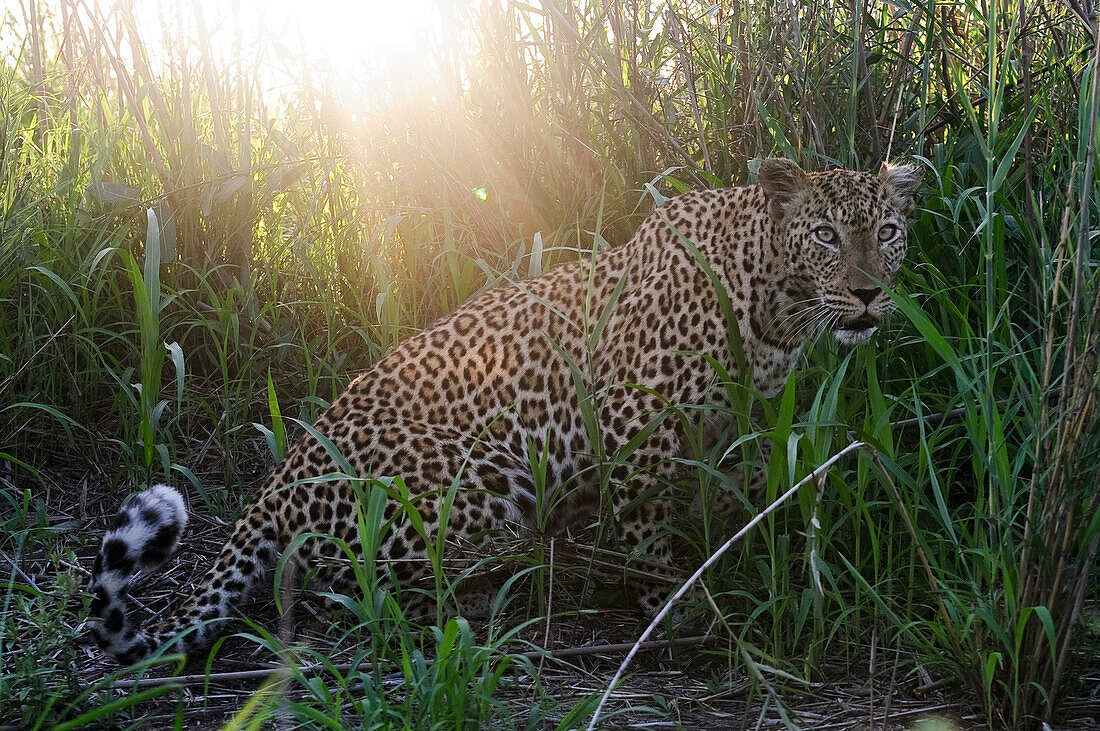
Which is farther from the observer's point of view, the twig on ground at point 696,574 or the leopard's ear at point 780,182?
the leopard's ear at point 780,182

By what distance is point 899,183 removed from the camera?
3.98 metres

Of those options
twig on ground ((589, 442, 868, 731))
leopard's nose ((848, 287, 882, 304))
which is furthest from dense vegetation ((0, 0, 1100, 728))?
twig on ground ((589, 442, 868, 731))

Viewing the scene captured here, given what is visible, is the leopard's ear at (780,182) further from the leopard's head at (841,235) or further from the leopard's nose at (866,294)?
the leopard's nose at (866,294)

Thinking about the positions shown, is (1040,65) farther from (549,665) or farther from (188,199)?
(188,199)

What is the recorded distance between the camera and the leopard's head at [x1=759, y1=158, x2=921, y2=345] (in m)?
3.83

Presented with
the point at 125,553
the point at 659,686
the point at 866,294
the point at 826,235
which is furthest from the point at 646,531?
the point at 125,553

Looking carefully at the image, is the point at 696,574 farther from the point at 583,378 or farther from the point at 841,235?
the point at 841,235

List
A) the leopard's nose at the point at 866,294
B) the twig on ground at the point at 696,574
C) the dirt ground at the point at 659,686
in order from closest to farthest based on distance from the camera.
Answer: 1. the twig on ground at the point at 696,574
2. the dirt ground at the point at 659,686
3. the leopard's nose at the point at 866,294

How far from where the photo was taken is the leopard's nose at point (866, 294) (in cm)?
378

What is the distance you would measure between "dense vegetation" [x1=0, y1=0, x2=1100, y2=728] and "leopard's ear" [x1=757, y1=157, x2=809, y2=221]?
581 millimetres

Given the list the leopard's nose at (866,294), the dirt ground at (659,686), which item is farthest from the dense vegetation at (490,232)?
the leopard's nose at (866,294)

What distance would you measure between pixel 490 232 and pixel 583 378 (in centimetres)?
194

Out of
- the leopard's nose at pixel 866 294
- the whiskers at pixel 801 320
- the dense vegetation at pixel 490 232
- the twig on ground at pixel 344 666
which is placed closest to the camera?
the twig on ground at pixel 344 666

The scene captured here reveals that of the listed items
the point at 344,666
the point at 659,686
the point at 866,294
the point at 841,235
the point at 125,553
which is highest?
the point at 841,235
